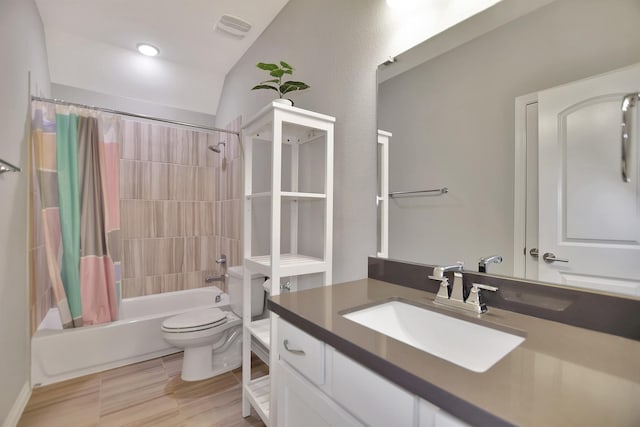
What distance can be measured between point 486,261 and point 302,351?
0.65 meters

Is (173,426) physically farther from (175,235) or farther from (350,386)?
(175,235)

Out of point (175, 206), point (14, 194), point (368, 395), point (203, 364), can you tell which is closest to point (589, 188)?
point (368, 395)

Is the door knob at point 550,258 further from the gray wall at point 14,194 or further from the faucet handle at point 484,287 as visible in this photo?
the gray wall at point 14,194

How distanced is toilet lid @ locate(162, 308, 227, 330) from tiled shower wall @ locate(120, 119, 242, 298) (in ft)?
2.13

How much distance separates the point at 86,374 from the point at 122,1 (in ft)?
8.72

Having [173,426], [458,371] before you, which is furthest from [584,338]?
[173,426]

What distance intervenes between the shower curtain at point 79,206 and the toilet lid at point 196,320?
563 mm

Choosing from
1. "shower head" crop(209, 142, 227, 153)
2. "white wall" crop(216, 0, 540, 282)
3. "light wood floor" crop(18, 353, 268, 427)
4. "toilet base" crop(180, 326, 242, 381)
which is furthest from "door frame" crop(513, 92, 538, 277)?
"shower head" crop(209, 142, 227, 153)

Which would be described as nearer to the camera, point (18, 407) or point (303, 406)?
point (303, 406)

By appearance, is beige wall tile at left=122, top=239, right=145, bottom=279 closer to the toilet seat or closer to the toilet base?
the toilet seat

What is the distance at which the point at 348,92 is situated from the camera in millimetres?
1517

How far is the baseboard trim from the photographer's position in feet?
4.93

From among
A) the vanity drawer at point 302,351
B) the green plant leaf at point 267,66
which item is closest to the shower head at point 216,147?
the green plant leaf at point 267,66

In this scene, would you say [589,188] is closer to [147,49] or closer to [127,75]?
Answer: [147,49]
